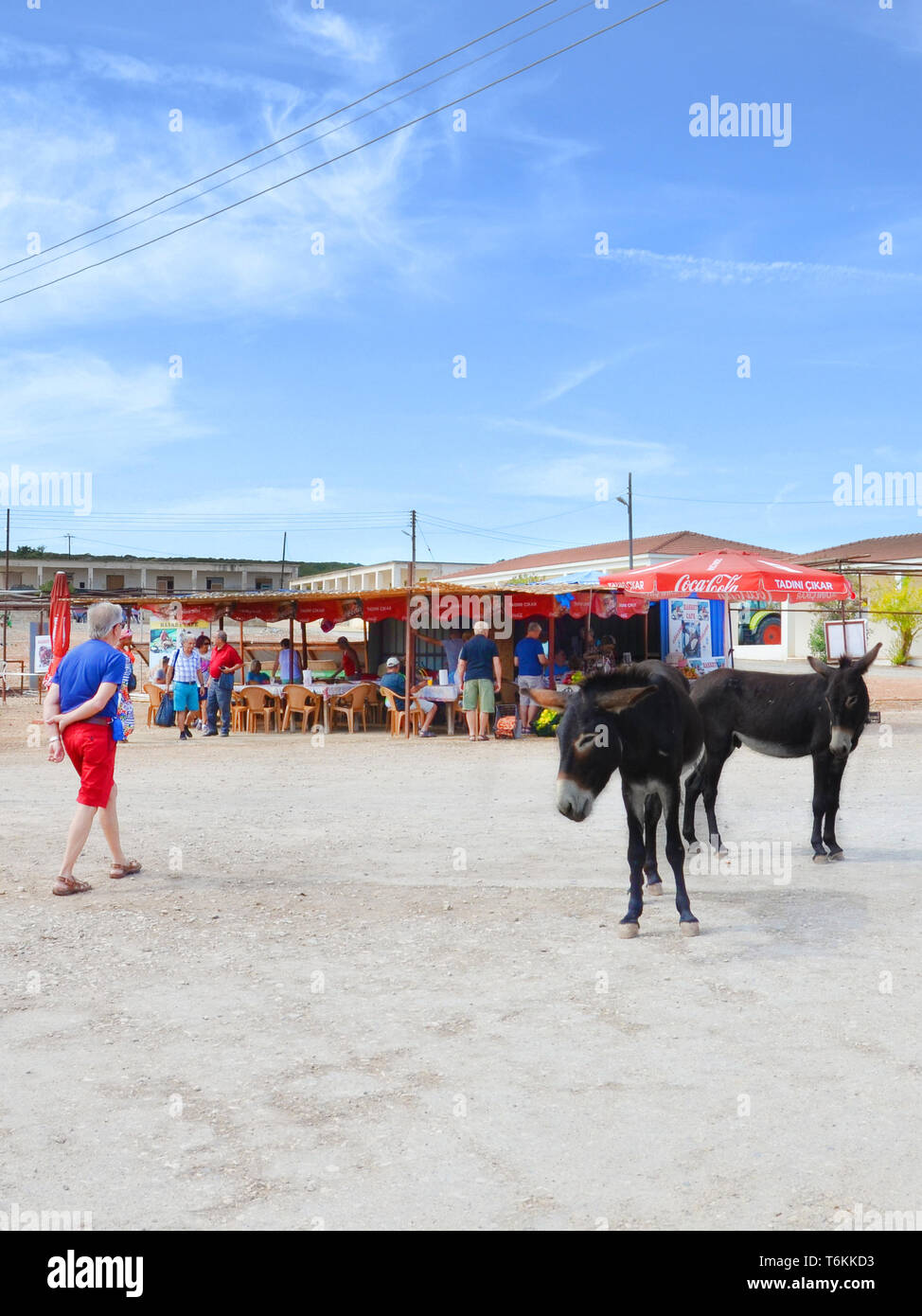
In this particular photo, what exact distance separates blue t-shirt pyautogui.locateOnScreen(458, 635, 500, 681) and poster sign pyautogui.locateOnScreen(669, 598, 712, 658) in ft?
17.4

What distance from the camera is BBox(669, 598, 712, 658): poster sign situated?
21734mm

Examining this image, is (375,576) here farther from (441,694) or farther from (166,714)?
(441,694)

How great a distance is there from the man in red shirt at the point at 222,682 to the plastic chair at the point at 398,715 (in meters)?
2.57

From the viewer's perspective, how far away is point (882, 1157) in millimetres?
3232

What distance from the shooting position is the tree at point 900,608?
130 ft

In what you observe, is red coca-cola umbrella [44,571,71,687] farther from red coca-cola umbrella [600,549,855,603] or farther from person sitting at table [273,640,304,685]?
red coca-cola umbrella [600,549,855,603]

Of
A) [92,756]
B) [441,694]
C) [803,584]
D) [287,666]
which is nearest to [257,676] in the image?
[287,666]

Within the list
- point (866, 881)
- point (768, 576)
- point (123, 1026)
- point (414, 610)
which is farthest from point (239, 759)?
point (123, 1026)

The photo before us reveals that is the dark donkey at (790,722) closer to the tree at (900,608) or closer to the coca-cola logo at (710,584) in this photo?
the coca-cola logo at (710,584)

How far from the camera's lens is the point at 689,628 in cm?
2203

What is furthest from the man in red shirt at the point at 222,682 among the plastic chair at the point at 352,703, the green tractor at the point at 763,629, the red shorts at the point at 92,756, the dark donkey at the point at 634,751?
the green tractor at the point at 763,629

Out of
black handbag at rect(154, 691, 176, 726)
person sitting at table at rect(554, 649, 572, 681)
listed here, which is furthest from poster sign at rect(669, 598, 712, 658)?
black handbag at rect(154, 691, 176, 726)

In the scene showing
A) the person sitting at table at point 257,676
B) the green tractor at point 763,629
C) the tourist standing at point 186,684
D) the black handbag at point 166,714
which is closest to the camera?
the tourist standing at point 186,684

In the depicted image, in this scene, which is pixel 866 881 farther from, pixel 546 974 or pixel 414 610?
pixel 414 610
